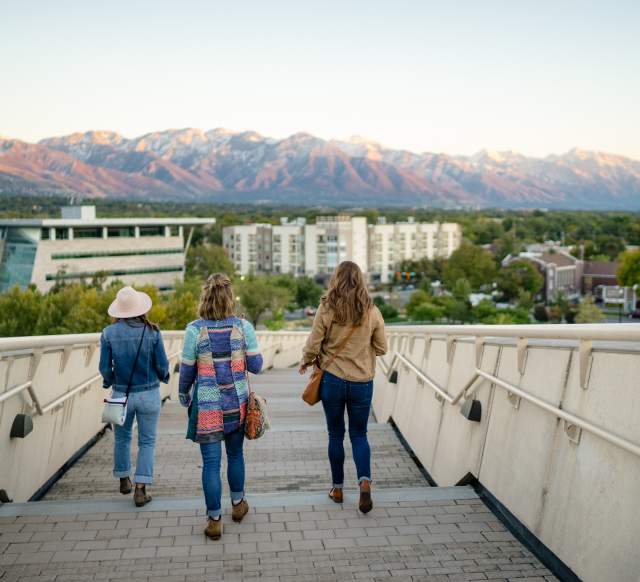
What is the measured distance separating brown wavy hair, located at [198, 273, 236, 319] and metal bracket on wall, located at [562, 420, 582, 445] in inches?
85.3

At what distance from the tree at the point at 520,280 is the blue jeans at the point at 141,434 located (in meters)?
108

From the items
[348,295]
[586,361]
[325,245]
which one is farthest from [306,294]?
[586,361]

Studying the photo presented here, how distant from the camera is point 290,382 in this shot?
17.9 metres

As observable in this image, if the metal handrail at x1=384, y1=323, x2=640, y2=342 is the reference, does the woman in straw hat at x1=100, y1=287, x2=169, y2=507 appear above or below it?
below

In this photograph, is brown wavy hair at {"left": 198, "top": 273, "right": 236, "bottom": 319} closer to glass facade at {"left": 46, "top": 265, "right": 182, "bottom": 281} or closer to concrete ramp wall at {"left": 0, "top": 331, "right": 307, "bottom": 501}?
concrete ramp wall at {"left": 0, "top": 331, "right": 307, "bottom": 501}

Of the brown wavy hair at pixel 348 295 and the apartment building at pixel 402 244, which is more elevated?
the brown wavy hair at pixel 348 295

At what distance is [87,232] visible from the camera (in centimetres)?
9069

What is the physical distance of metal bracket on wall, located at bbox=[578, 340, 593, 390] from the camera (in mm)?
4074

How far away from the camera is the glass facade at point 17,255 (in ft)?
284

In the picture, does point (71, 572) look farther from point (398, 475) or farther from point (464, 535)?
point (398, 475)

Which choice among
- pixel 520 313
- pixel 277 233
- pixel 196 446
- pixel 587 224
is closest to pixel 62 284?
pixel 520 313

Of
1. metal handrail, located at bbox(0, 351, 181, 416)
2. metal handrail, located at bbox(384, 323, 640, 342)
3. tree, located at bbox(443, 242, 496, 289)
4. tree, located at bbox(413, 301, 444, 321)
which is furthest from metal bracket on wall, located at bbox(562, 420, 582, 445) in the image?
tree, located at bbox(443, 242, 496, 289)

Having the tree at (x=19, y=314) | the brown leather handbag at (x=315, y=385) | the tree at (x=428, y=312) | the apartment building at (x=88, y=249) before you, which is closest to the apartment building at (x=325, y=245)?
the apartment building at (x=88, y=249)

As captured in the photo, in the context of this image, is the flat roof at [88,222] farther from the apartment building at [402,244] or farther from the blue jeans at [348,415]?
the blue jeans at [348,415]
